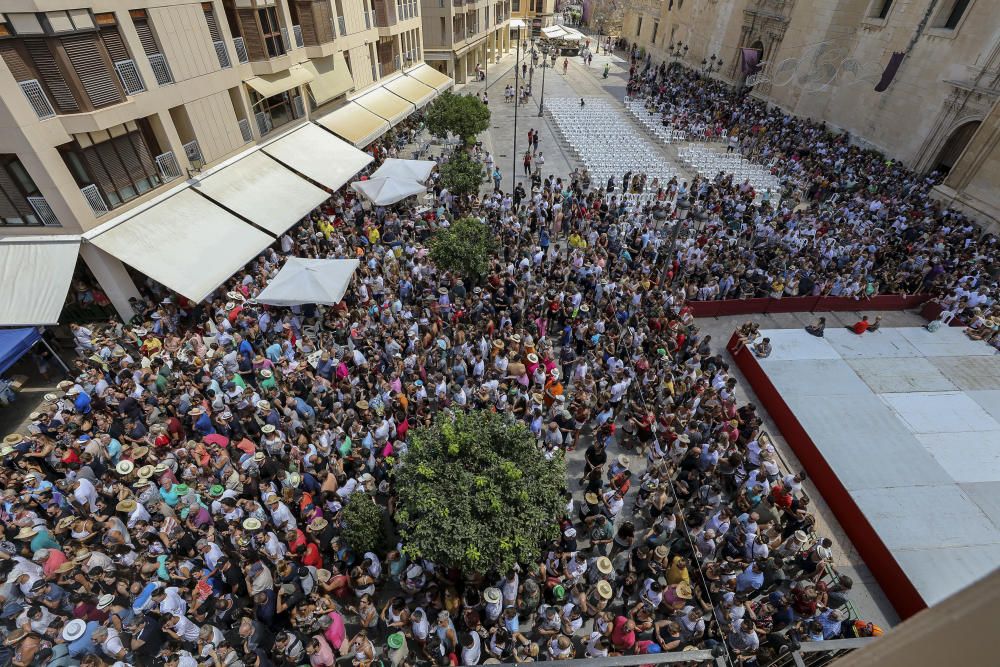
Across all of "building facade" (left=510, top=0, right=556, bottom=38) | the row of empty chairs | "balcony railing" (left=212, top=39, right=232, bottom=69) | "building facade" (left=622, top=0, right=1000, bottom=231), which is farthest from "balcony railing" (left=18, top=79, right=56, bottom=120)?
"building facade" (left=510, top=0, right=556, bottom=38)

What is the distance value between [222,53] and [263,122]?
3.05 metres

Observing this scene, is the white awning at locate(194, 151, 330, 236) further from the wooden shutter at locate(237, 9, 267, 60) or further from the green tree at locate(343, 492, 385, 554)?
the green tree at locate(343, 492, 385, 554)

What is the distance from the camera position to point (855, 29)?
30.5 meters

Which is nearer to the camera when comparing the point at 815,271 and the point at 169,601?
the point at 169,601

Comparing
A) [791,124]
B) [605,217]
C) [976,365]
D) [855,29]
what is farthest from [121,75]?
[855,29]

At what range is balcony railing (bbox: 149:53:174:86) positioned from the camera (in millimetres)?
13891

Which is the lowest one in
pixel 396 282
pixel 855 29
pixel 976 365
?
pixel 976 365

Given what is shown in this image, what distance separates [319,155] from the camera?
20.8m

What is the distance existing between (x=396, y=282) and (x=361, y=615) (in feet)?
32.4

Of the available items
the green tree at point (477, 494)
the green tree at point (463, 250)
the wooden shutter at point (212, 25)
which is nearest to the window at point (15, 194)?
the wooden shutter at point (212, 25)

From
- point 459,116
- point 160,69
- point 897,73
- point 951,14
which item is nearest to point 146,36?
point 160,69

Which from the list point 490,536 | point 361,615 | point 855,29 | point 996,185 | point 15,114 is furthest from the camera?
point 855,29

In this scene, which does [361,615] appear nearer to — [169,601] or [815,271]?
[169,601]

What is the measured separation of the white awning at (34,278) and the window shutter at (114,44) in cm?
488
